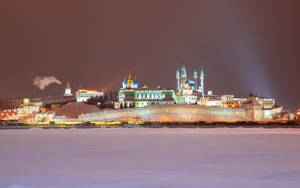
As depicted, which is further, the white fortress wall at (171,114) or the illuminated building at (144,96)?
the illuminated building at (144,96)

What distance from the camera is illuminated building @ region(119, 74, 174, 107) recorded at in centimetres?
10312

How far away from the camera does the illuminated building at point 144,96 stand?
103m

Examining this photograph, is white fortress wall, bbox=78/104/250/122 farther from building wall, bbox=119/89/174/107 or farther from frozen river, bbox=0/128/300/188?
frozen river, bbox=0/128/300/188

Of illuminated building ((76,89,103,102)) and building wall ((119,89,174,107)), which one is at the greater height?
illuminated building ((76,89,103,102))

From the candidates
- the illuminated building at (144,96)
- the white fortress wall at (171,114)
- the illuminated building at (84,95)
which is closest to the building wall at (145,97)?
the illuminated building at (144,96)

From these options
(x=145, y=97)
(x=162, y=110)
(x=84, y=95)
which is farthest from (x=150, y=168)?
(x=84, y=95)

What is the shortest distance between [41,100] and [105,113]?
63777mm

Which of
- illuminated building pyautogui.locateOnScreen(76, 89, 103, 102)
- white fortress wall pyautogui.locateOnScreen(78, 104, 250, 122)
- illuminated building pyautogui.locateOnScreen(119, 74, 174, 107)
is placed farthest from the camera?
illuminated building pyautogui.locateOnScreen(76, 89, 103, 102)

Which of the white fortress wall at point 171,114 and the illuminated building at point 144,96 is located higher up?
the illuminated building at point 144,96

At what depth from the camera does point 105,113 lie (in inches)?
2970

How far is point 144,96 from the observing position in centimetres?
10556

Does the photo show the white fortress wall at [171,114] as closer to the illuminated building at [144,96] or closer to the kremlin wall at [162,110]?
the kremlin wall at [162,110]

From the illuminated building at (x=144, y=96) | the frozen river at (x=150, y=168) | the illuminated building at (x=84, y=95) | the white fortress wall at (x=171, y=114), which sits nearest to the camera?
the frozen river at (x=150, y=168)

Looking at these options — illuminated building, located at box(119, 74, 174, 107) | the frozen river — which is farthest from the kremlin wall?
the frozen river
